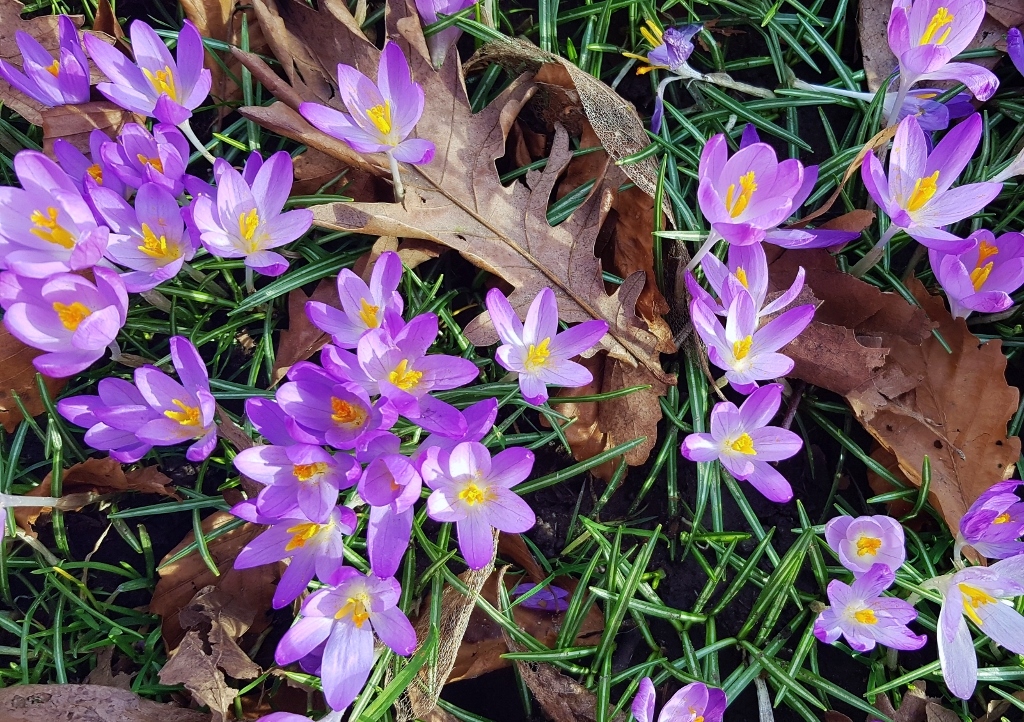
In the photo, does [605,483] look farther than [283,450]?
Yes

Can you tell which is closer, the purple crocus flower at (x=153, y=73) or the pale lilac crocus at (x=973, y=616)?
the pale lilac crocus at (x=973, y=616)

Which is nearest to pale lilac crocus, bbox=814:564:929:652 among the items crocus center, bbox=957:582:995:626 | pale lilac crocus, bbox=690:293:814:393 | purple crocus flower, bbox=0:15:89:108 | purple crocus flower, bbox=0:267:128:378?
crocus center, bbox=957:582:995:626

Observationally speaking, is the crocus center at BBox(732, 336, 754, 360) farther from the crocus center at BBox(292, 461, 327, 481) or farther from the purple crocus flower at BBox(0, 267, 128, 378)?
the purple crocus flower at BBox(0, 267, 128, 378)

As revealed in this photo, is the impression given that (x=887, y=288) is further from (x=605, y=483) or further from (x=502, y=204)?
(x=502, y=204)

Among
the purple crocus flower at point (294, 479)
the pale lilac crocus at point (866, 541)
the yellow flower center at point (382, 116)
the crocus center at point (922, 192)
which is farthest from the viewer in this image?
the crocus center at point (922, 192)

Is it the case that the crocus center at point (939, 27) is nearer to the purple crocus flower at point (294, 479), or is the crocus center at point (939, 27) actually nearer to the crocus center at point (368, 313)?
the crocus center at point (368, 313)

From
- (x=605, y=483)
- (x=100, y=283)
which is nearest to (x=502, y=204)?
(x=605, y=483)

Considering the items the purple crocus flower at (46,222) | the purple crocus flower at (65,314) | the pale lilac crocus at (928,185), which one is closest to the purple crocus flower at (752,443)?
the pale lilac crocus at (928,185)
